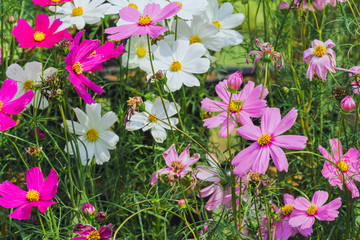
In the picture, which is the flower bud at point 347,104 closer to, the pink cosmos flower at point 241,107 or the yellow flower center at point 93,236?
the pink cosmos flower at point 241,107

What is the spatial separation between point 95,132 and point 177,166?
31cm

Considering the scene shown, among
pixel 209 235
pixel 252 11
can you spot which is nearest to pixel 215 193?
pixel 209 235

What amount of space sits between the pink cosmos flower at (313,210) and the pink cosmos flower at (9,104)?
0.47 metres

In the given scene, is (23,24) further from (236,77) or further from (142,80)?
(142,80)

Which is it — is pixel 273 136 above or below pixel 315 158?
above

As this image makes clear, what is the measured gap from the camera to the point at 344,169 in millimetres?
890

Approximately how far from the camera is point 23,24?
0.92 metres

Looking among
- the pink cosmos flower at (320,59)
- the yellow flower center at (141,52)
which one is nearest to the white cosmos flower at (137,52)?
the yellow flower center at (141,52)

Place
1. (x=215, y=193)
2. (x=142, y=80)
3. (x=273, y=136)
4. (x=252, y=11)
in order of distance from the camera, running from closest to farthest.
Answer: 1. (x=273, y=136)
2. (x=215, y=193)
3. (x=142, y=80)
4. (x=252, y=11)

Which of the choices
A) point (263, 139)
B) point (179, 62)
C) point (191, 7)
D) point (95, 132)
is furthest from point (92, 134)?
point (263, 139)

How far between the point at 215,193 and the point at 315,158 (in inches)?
9.5

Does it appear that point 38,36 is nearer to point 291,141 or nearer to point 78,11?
point 78,11

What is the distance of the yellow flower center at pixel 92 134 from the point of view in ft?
3.52

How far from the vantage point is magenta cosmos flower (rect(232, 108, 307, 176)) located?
0.70 m
